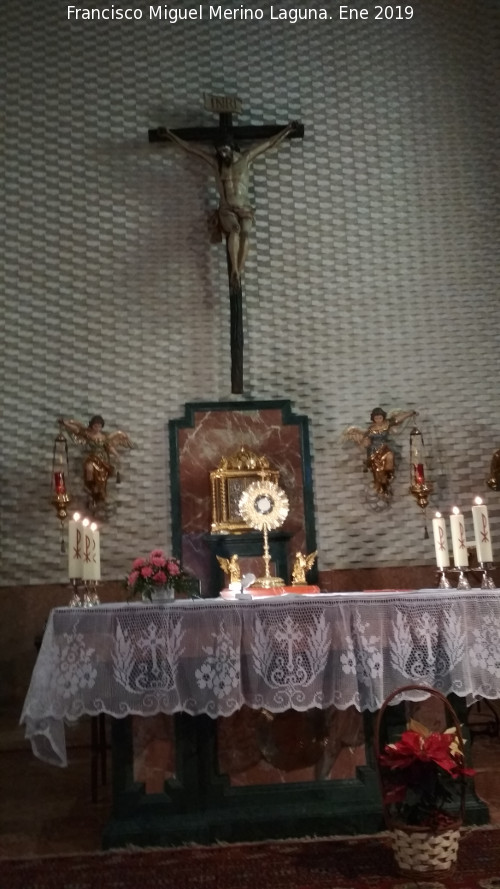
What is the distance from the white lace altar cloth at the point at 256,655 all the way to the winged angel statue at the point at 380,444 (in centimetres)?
301

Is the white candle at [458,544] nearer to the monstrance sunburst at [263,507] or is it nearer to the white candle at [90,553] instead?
the monstrance sunburst at [263,507]

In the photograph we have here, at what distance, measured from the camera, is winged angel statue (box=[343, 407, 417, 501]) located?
680cm

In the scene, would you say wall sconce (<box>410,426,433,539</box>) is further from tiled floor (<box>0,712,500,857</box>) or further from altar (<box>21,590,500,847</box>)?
altar (<box>21,590,500,847</box>)

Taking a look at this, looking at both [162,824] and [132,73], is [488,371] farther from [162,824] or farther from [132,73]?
[162,824]

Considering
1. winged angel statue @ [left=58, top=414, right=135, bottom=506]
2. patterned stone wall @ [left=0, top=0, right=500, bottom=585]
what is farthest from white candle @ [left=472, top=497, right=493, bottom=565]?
winged angel statue @ [left=58, top=414, right=135, bottom=506]

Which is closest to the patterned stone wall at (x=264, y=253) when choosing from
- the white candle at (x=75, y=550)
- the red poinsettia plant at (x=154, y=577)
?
the white candle at (x=75, y=550)

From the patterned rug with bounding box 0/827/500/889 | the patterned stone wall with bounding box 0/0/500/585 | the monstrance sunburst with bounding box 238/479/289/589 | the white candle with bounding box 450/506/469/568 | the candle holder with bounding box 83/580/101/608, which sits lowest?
the patterned rug with bounding box 0/827/500/889

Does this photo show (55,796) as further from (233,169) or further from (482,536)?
(233,169)

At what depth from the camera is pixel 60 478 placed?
6500 millimetres

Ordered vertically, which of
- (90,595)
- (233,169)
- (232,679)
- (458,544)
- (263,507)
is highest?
(233,169)

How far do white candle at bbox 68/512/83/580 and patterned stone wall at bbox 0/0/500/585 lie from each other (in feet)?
7.98

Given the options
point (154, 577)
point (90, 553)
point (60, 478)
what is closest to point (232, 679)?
point (154, 577)

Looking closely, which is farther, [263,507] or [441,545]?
[263,507]

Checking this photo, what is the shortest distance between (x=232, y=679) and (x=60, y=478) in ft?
10.9
